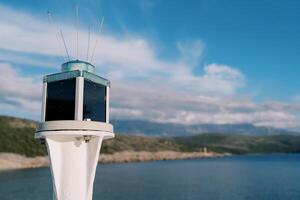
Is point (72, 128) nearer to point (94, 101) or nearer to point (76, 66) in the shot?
point (94, 101)

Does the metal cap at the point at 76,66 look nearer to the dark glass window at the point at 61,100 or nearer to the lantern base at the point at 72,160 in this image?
the dark glass window at the point at 61,100

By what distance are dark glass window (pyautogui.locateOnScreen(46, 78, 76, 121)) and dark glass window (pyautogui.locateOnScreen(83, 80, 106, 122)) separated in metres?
0.67

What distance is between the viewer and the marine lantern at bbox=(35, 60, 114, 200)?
805 inches

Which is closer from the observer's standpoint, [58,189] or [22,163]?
[58,189]

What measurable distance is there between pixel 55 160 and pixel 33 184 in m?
60.2

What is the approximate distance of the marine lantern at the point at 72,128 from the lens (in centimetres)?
2044

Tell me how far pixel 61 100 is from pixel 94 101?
1726mm

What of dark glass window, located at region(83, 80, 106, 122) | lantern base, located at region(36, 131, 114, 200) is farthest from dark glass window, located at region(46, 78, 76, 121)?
lantern base, located at region(36, 131, 114, 200)

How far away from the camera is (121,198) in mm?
57531

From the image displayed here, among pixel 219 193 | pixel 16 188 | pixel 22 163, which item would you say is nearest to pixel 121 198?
pixel 219 193

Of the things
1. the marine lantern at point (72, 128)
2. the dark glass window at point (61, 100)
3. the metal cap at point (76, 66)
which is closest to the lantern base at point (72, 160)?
the marine lantern at point (72, 128)

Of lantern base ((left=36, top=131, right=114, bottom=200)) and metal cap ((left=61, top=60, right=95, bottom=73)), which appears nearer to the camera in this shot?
lantern base ((left=36, top=131, right=114, bottom=200))

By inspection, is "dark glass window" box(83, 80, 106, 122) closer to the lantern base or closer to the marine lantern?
the marine lantern

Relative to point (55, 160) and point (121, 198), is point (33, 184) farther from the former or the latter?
point (55, 160)
